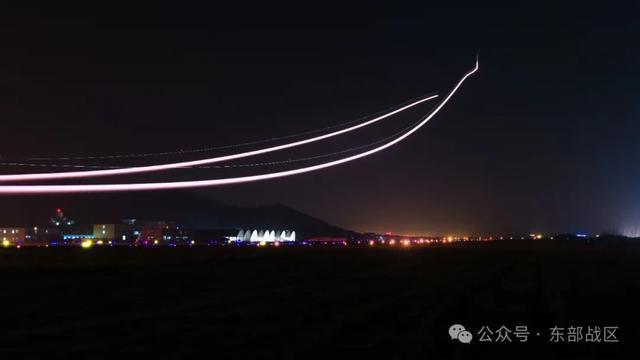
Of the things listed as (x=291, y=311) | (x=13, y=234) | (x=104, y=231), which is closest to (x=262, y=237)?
(x=104, y=231)

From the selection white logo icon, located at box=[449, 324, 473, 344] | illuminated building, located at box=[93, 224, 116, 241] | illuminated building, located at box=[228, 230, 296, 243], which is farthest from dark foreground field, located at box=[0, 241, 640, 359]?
illuminated building, located at box=[228, 230, 296, 243]

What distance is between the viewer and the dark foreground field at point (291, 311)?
12.5m

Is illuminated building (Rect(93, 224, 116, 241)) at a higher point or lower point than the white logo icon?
higher

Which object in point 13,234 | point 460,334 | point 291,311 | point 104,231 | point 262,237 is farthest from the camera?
point 262,237

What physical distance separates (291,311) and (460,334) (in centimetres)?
509

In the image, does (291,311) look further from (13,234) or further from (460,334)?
(13,234)

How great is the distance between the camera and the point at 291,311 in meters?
17.3

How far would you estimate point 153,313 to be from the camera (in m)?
16.6

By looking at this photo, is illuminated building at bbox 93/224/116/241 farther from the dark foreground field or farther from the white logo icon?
the white logo icon

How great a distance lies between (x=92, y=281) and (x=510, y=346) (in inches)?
604

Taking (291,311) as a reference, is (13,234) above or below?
above

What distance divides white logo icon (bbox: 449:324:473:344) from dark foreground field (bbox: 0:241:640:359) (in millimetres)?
166

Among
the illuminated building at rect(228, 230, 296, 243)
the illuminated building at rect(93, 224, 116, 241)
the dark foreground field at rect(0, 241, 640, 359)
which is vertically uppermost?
the illuminated building at rect(93, 224, 116, 241)

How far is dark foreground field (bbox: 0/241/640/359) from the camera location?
12477mm
